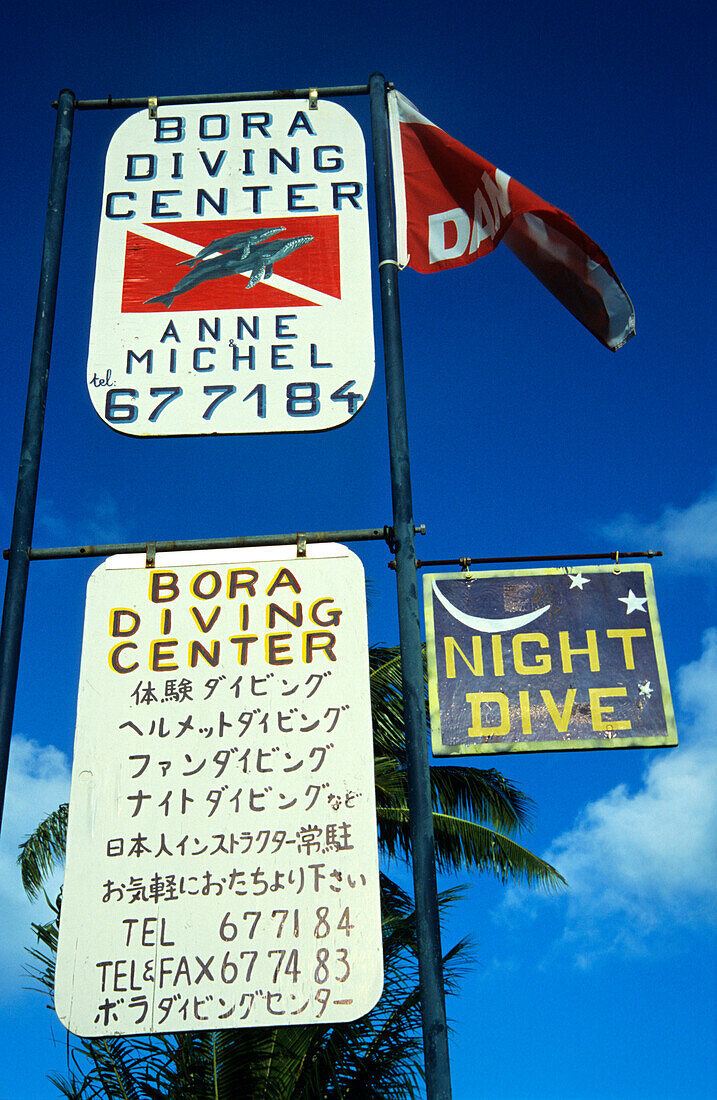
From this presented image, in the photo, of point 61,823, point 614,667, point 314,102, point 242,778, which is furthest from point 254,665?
point 61,823

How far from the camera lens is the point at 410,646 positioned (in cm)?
468

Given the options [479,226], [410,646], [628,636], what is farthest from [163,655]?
[479,226]

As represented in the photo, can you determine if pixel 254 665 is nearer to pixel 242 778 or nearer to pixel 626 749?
pixel 242 778

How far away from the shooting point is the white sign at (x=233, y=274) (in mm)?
5113

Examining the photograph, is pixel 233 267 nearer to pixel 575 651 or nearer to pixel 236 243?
pixel 236 243

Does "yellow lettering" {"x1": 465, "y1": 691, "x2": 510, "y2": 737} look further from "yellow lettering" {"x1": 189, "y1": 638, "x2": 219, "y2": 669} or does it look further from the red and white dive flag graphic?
the red and white dive flag graphic

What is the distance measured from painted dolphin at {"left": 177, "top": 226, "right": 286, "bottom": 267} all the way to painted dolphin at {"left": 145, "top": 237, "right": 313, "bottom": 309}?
0.09 feet

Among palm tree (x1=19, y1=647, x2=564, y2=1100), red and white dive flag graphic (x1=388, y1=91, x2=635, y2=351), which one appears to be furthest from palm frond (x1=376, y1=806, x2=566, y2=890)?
red and white dive flag graphic (x1=388, y1=91, x2=635, y2=351)

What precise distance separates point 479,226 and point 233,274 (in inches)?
72.1

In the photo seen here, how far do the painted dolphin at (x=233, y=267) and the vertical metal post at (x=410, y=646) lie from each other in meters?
0.55

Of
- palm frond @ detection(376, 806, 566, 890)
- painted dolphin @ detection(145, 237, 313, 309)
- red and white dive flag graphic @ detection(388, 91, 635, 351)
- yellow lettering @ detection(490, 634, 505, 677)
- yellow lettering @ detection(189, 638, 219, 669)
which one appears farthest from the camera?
palm frond @ detection(376, 806, 566, 890)

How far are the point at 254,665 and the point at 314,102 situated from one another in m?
3.14

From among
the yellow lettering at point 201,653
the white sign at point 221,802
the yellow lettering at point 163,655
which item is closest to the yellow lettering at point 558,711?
the white sign at point 221,802

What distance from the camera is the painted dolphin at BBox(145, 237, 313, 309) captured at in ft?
17.7
